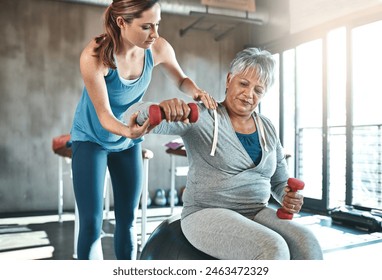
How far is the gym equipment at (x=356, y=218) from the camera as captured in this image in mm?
2314

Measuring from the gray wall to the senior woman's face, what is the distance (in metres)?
0.28

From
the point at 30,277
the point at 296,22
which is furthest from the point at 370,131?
the point at 30,277

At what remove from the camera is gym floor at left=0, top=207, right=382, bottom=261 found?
1.48 m

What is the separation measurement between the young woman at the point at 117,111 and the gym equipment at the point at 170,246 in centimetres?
17

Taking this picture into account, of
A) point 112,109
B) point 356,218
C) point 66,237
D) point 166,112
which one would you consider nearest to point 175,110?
point 166,112

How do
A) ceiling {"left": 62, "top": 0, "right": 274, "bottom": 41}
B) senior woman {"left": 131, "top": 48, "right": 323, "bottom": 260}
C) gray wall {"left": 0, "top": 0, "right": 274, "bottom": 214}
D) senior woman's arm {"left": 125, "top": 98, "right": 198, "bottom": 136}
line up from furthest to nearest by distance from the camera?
gray wall {"left": 0, "top": 0, "right": 274, "bottom": 214}, ceiling {"left": 62, "top": 0, "right": 274, "bottom": 41}, senior woman {"left": 131, "top": 48, "right": 323, "bottom": 260}, senior woman's arm {"left": 125, "top": 98, "right": 198, "bottom": 136}

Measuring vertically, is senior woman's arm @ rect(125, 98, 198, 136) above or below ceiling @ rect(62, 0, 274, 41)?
below

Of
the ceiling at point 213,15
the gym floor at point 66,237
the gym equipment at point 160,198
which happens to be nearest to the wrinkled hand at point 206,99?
the ceiling at point 213,15

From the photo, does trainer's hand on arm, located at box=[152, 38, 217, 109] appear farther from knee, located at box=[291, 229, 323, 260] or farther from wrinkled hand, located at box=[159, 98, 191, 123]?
knee, located at box=[291, 229, 323, 260]

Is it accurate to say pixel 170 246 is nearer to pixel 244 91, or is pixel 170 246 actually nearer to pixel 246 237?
pixel 246 237

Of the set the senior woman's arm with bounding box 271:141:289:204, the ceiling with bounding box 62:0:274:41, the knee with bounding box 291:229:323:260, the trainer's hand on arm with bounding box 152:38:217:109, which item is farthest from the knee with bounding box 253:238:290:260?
the ceiling with bounding box 62:0:274:41

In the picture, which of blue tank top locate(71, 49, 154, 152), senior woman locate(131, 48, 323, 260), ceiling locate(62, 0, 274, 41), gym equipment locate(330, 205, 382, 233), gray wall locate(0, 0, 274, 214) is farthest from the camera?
gym equipment locate(330, 205, 382, 233)

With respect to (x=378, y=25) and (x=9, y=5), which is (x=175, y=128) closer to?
(x=378, y=25)

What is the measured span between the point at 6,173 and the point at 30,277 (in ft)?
3.75
